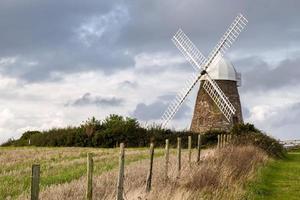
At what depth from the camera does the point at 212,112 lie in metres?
59.4

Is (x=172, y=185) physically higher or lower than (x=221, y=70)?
lower

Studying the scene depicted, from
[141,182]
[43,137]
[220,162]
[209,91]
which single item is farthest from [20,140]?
[141,182]

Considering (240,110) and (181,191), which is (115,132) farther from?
(181,191)

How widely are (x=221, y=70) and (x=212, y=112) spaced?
4665 mm

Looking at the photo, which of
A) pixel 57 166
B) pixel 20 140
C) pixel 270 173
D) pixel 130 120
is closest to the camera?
pixel 57 166

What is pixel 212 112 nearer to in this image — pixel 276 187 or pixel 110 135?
pixel 110 135

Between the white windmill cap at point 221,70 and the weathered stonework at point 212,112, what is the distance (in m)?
0.51

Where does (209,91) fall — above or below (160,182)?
above

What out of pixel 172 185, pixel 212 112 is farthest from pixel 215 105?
pixel 172 185

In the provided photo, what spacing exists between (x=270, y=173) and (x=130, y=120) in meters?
37.7

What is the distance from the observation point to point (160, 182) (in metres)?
14.6

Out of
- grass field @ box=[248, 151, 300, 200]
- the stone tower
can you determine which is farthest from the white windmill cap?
grass field @ box=[248, 151, 300, 200]

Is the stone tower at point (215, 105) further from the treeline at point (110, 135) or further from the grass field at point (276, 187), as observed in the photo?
the grass field at point (276, 187)

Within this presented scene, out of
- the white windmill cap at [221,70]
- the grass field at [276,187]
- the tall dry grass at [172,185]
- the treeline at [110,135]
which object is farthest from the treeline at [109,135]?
the tall dry grass at [172,185]
